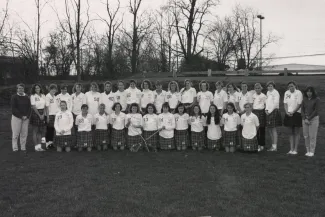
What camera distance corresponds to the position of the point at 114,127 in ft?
30.3

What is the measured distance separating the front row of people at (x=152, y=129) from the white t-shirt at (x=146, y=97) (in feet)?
1.01

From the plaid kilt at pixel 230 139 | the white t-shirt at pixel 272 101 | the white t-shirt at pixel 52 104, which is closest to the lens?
the white t-shirt at pixel 272 101

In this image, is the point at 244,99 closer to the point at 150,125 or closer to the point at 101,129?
the point at 150,125

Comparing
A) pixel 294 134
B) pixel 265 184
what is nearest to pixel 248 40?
pixel 294 134

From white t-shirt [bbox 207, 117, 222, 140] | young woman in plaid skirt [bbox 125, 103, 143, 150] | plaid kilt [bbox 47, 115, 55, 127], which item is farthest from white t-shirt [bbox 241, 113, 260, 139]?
plaid kilt [bbox 47, 115, 55, 127]

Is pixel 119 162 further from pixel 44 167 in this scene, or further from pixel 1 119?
pixel 1 119

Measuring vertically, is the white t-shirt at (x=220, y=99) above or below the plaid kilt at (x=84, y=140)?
above

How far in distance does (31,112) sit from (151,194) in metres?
5.25

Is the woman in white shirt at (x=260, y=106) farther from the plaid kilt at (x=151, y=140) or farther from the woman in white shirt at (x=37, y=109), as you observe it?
the woman in white shirt at (x=37, y=109)

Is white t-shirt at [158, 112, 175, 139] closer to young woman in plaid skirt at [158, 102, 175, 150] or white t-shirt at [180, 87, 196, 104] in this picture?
young woman in plaid skirt at [158, 102, 175, 150]

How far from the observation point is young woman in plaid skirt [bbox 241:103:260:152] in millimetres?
8672

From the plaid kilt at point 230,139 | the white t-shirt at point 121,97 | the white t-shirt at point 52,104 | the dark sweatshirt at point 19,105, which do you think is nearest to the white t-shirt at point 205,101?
the plaid kilt at point 230,139

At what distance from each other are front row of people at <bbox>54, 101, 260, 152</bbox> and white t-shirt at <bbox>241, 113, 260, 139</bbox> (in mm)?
150

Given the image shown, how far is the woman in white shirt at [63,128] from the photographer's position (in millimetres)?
8922
